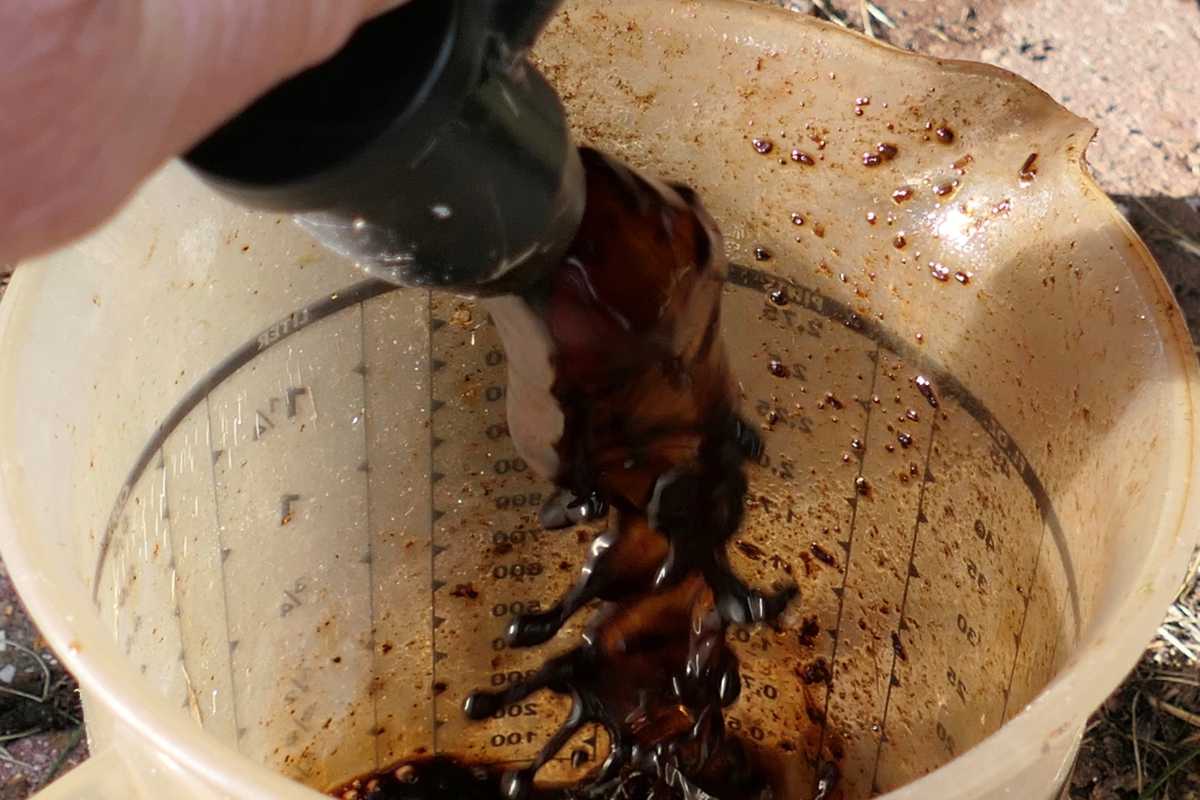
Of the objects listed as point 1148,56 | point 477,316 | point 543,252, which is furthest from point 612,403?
point 1148,56

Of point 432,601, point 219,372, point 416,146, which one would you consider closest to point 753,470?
point 432,601

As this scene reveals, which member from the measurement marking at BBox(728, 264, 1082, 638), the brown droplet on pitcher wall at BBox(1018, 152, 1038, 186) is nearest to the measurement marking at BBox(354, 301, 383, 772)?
the measurement marking at BBox(728, 264, 1082, 638)

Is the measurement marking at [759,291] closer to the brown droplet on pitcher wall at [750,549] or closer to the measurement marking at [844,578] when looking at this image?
the measurement marking at [844,578]

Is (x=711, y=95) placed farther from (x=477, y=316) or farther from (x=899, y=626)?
(x=899, y=626)

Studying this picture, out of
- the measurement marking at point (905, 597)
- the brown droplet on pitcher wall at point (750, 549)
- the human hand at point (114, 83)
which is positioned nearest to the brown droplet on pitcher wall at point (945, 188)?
the measurement marking at point (905, 597)

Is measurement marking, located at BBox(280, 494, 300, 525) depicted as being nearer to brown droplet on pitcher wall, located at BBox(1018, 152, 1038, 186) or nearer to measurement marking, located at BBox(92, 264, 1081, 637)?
measurement marking, located at BBox(92, 264, 1081, 637)

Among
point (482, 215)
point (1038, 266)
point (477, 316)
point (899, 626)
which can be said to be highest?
point (482, 215)
